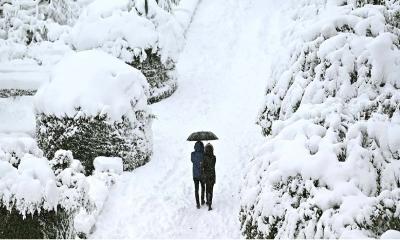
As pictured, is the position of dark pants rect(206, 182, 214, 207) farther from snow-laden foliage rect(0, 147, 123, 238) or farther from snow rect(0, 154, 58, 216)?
snow rect(0, 154, 58, 216)

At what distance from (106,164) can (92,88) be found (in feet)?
5.60

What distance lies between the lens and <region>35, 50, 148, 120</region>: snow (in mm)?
10562

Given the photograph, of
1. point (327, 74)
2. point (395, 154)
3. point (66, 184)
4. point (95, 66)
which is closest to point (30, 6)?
point (95, 66)

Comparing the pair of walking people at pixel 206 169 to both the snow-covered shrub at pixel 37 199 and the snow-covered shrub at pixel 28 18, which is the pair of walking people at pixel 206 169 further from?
the snow-covered shrub at pixel 28 18

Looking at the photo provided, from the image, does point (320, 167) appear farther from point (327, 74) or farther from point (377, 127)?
point (327, 74)

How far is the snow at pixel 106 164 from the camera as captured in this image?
10.5 m

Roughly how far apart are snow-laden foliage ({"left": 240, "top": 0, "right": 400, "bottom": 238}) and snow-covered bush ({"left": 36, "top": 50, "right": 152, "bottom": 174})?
178 inches

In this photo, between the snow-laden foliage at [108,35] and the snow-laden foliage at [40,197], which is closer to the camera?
the snow-laden foliage at [40,197]

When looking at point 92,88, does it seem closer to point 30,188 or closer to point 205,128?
point 30,188

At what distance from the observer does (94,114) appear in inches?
412

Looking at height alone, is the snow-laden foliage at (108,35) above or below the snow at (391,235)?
below

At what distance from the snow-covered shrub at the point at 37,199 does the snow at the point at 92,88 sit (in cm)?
324

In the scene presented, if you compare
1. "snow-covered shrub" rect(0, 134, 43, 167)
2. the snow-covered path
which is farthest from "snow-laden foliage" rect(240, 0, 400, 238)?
"snow-covered shrub" rect(0, 134, 43, 167)

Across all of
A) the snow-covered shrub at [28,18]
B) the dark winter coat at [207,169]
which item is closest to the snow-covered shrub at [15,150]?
the dark winter coat at [207,169]
